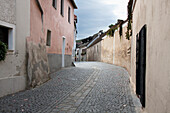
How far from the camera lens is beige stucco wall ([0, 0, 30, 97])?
5621mm

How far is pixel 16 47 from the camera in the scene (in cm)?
627

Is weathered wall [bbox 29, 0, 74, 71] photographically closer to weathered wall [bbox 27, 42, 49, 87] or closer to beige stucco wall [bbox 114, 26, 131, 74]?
weathered wall [bbox 27, 42, 49, 87]

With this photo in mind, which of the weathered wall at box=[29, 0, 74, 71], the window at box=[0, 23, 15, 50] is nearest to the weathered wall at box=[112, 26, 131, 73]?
the weathered wall at box=[29, 0, 74, 71]

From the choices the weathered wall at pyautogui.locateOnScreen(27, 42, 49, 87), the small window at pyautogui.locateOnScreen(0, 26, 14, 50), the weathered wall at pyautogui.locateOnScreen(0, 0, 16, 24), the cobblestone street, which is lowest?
the cobblestone street

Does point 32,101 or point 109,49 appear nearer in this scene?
point 32,101

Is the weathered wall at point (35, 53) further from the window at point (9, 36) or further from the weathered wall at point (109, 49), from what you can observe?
the weathered wall at point (109, 49)

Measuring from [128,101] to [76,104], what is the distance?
1550mm

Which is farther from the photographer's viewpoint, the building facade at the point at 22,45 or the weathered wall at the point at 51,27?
the weathered wall at the point at 51,27

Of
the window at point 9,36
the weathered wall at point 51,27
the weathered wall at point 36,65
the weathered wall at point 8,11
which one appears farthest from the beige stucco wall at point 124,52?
the weathered wall at point 8,11

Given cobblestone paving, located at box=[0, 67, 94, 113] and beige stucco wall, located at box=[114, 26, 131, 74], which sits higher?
beige stucco wall, located at box=[114, 26, 131, 74]

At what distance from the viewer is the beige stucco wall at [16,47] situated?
5621 millimetres

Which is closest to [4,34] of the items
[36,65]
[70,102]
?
[36,65]

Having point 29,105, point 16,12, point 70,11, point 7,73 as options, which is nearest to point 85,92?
point 29,105

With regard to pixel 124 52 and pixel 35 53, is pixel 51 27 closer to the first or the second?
pixel 35 53
